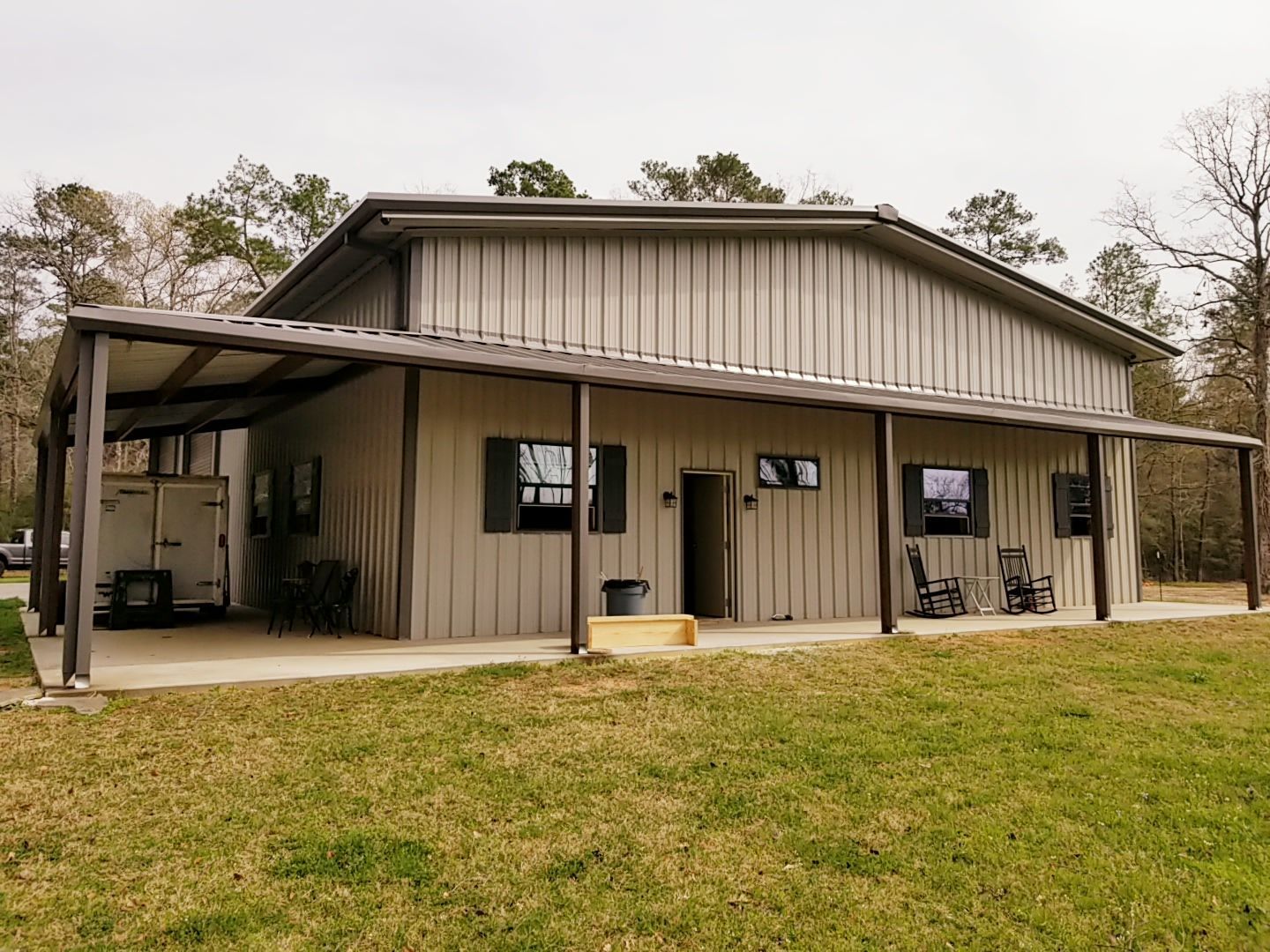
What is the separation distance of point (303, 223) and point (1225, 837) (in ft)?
89.8

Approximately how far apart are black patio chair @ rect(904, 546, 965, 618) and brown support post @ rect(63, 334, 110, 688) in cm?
843

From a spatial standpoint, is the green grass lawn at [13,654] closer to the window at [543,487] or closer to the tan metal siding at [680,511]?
the tan metal siding at [680,511]

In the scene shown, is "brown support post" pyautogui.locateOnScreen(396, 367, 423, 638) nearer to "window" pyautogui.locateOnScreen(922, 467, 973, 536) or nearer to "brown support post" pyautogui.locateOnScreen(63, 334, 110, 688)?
"brown support post" pyautogui.locateOnScreen(63, 334, 110, 688)

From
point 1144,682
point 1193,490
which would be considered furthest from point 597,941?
point 1193,490

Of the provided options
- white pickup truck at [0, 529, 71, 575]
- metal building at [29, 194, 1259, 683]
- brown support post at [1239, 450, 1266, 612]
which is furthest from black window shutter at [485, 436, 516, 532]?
white pickup truck at [0, 529, 71, 575]

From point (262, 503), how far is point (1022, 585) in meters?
10.3

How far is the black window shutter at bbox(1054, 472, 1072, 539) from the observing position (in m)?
12.8

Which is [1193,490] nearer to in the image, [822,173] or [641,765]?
[822,173]

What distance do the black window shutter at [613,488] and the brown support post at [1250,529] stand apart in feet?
25.6

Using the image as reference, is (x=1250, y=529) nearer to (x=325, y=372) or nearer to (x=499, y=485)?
(x=499, y=485)

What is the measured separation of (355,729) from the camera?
5.02 meters

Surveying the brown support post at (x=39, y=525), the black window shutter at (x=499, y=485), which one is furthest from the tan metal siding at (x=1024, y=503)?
the brown support post at (x=39, y=525)

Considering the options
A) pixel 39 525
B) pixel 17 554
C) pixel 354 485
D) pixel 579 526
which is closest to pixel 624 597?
pixel 579 526

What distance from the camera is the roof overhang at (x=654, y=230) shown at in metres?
8.59
